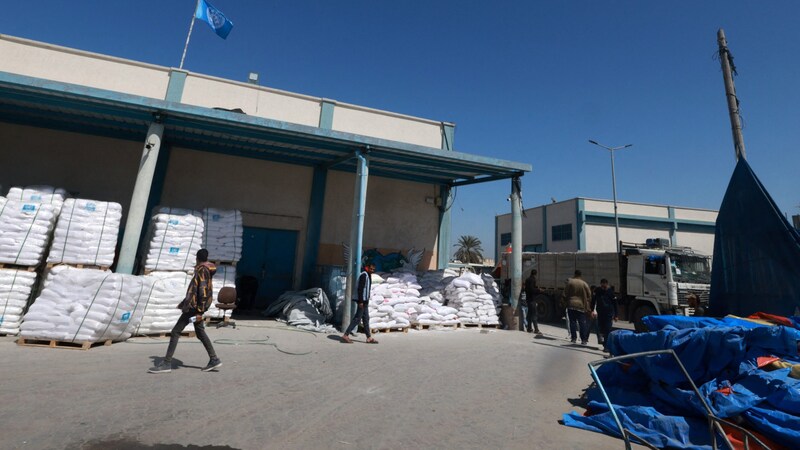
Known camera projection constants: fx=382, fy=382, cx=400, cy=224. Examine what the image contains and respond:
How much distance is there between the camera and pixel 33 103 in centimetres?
846

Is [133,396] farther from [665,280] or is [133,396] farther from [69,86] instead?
[665,280]

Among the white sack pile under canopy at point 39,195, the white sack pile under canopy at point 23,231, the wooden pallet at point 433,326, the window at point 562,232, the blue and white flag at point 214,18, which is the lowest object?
the wooden pallet at point 433,326

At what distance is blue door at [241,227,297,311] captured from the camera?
37.9 feet

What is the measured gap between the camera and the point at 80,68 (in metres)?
11.0

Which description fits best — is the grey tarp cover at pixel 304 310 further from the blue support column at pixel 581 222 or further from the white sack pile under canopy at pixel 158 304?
the blue support column at pixel 581 222

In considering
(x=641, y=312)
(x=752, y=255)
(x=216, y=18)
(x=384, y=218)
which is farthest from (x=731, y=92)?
(x=216, y=18)

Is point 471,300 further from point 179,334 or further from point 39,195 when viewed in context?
point 39,195

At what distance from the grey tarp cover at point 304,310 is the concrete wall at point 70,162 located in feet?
16.2

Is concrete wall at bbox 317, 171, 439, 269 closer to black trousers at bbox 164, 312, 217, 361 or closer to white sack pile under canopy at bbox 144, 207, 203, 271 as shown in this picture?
white sack pile under canopy at bbox 144, 207, 203, 271

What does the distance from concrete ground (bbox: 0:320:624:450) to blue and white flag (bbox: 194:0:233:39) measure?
408 inches

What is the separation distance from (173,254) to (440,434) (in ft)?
22.8

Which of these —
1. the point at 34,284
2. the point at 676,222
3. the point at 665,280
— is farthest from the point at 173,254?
the point at 676,222

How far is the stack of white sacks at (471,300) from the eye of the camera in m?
10.8

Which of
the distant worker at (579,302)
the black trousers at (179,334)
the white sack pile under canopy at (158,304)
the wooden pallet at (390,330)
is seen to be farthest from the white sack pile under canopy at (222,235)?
the distant worker at (579,302)
